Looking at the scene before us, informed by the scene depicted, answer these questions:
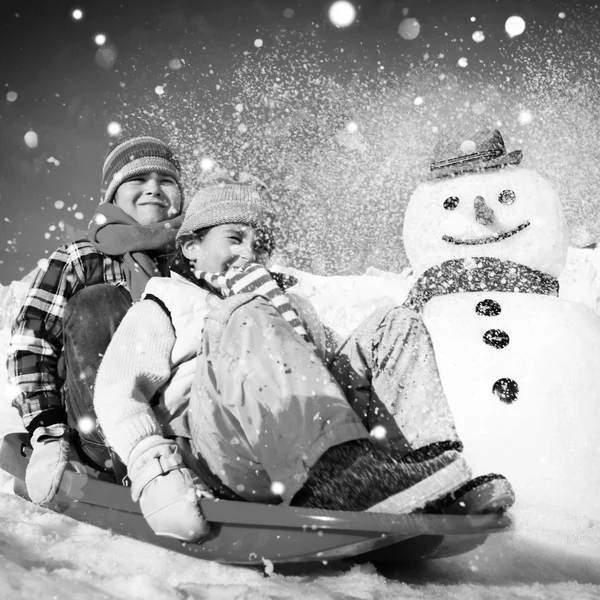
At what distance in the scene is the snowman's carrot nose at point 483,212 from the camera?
6.42 ft

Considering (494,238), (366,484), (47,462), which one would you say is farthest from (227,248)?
(494,238)

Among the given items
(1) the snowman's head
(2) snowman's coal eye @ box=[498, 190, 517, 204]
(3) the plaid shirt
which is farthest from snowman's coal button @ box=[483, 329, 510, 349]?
(3) the plaid shirt

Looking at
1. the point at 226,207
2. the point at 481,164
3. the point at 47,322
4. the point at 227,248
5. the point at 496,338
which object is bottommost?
the point at 47,322

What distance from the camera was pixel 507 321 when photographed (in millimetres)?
1822

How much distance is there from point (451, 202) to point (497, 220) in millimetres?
179

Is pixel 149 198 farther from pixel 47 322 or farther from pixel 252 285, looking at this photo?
pixel 252 285

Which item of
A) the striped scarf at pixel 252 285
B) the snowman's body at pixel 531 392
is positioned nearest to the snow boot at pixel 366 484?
the striped scarf at pixel 252 285

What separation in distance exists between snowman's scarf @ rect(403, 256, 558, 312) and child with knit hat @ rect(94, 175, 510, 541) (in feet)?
2.60

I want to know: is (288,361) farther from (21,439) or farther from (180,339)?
(21,439)

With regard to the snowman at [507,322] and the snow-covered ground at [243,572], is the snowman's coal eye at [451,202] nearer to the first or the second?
the snowman at [507,322]

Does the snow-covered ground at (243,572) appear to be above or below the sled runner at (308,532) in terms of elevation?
below

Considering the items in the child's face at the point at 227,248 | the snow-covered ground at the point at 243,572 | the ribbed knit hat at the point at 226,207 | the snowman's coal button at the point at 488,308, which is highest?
the ribbed knit hat at the point at 226,207

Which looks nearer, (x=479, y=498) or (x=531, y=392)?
(x=479, y=498)

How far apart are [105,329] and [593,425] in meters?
1.43
